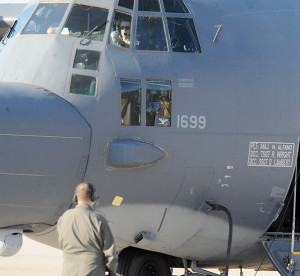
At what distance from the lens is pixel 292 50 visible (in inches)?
451

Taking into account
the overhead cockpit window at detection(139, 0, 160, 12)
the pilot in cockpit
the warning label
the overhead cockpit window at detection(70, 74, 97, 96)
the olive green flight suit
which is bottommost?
the olive green flight suit

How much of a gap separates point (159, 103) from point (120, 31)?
1026 millimetres

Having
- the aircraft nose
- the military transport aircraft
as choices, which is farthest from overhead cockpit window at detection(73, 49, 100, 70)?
the aircraft nose

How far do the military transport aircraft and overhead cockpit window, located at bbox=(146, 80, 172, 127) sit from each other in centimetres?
1

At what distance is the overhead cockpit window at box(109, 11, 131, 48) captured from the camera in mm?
10797

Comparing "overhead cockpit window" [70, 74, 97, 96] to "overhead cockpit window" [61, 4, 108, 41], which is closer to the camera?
"overhead cockpit window" [70, 74, 97, 96]

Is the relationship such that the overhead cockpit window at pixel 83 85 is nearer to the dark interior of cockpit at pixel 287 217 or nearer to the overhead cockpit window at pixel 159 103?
the overhead cockpit window at pixel 159 103

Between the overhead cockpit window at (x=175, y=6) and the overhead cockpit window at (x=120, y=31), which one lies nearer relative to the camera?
the overhead cockpit window at (x=120, y=31)

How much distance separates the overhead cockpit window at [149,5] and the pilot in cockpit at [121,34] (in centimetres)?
32

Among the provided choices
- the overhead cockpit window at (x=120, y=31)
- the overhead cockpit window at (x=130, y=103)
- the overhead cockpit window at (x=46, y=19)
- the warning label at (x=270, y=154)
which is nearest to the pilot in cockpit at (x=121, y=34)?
the overhead cockpit window at (x=120, y=31)

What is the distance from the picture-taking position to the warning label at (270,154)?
36.4 ft

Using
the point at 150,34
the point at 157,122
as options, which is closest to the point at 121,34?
the point at 150,34

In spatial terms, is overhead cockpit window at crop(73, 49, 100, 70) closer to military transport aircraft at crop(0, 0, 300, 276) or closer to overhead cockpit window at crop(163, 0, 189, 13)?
military transport aircraft at crop(0, 0, 300, 276)

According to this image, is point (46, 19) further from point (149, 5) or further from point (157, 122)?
point (157, 122)
